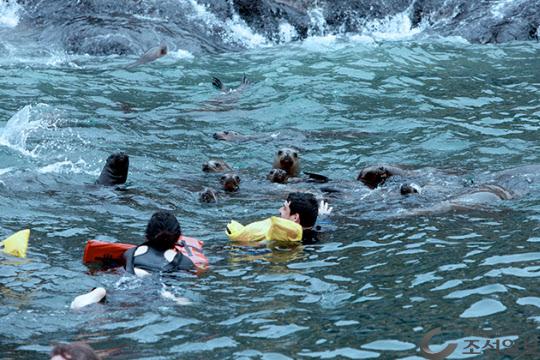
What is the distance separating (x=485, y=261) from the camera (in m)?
7.84

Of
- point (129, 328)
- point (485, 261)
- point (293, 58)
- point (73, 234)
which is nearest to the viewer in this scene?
point (129, 328)

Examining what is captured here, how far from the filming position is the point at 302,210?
30.5 ft

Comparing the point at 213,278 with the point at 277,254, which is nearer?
the point at 213,278

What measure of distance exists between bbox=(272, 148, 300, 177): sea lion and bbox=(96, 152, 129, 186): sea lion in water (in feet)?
6.89

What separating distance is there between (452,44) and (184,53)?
5646 millimetres

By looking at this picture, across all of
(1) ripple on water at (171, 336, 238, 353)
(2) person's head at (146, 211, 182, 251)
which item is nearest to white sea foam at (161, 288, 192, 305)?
(2) person's head at (146, 211, 182, 251)

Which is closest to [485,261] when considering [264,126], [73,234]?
[73,234]

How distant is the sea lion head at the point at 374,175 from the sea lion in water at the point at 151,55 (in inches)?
290

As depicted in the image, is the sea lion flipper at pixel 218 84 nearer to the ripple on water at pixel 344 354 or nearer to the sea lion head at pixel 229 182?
the sea lion head at pixel 229 182

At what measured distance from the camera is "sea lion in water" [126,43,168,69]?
1811 centimetres

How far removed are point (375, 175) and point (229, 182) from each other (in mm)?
1776

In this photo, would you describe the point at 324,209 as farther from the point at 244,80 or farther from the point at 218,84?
the point at 244,80

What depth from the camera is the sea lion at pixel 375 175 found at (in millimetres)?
11711

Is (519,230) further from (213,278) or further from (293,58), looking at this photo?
(293,58)
